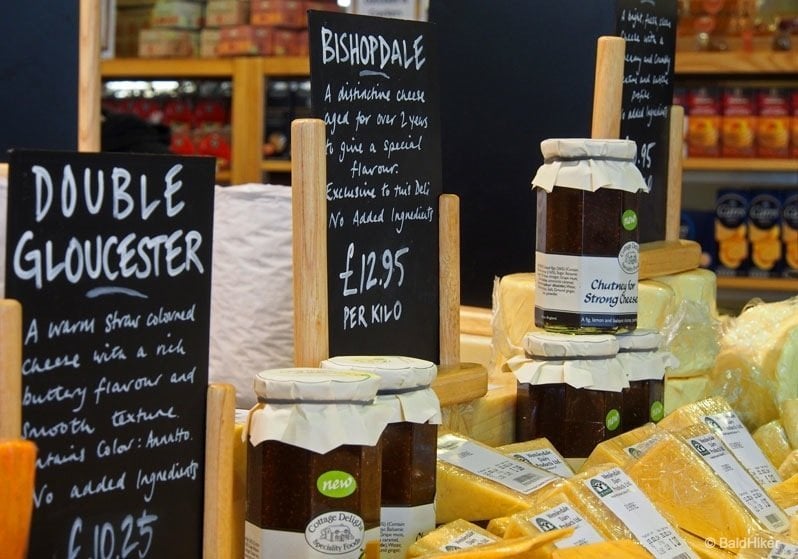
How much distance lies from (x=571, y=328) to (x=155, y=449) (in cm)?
75

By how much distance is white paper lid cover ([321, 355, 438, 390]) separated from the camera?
1292 mm

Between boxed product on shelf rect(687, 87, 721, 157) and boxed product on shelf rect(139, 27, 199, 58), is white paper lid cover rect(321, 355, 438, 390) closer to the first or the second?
boxed product on shelf rect(687, 87, 721, 157)

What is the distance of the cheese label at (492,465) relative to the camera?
1.42 metres

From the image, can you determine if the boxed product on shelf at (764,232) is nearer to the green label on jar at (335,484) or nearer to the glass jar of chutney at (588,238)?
the glass jar of chutney at (588,238)

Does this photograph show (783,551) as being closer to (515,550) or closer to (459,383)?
(515,550)

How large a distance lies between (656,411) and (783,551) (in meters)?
0.49

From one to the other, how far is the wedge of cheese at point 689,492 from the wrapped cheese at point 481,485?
120 mm

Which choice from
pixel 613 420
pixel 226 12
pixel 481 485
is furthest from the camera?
pixel 226 12

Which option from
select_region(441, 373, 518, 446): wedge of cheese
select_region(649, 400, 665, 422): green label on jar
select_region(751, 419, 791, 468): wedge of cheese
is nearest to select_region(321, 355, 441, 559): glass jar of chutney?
select_region(441, 373, 518, 446): wedge of cheese

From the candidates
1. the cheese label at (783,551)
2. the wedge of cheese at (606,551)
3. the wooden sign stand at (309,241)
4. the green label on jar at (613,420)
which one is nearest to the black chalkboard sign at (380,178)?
the wooden sign stand at (309,241)

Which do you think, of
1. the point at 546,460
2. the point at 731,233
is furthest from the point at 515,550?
the point at 731,233

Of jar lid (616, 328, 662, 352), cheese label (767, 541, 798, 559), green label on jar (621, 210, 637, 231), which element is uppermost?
green label on jar (621, 210, 637, 231)

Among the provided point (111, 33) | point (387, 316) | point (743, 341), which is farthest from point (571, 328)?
point (111, 33)

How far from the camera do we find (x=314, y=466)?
112 centimetres
